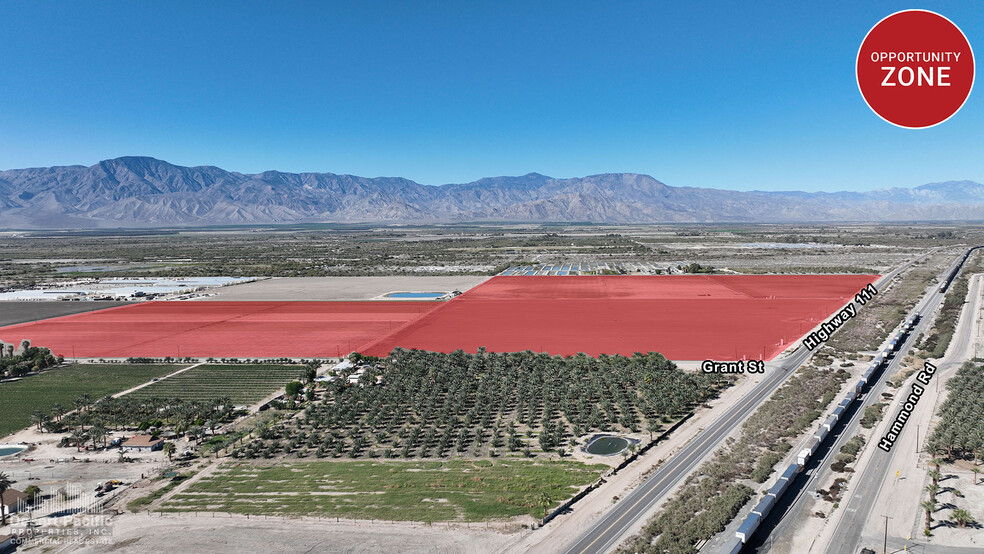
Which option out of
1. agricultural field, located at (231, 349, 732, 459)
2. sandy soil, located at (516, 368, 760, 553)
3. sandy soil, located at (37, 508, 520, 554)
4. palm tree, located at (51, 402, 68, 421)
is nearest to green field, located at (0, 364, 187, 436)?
palm tree, located at (51, 402, 68, 421)

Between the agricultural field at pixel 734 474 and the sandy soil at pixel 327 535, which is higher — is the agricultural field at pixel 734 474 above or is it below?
above

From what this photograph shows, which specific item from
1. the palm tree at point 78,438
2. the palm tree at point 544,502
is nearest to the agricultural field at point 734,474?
the palm tree at point 544,502

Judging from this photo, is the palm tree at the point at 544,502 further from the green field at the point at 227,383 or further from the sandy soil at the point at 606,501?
the green field at the point at 227,383

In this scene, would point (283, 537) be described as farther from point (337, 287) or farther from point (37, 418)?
point (337, 287)

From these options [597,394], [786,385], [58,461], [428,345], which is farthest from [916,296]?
[58,461]

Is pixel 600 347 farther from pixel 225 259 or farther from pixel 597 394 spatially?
pixel 225 259

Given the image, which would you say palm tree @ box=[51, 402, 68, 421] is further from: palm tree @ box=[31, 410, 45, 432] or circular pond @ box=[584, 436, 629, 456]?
circular pond @ box=[584, 436, 629, 456]

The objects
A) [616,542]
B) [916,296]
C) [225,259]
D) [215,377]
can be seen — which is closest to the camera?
[616,542]
